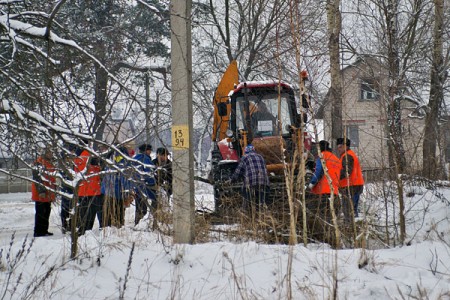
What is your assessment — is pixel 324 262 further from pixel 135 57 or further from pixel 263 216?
pixel 135 57

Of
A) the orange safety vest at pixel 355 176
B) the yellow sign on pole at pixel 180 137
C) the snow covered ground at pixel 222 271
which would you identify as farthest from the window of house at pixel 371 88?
the yellow sign on pole at pixel 180 137

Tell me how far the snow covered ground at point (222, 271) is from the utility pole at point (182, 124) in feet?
1.12

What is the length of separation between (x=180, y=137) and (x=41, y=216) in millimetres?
4452

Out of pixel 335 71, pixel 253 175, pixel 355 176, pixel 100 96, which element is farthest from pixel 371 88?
pixel 100 96

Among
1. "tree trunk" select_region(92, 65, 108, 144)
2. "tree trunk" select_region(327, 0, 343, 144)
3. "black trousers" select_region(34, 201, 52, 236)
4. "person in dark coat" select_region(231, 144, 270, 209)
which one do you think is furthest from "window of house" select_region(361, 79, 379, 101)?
"black trousers" select_region(34, 201, 52, 236)

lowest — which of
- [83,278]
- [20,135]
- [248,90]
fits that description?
[83,278]

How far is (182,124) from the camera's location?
681 centimetres

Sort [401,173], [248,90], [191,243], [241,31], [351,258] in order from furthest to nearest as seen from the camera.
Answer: [241,31] < [248,90] < [401,173] < [191,243] < [351,258]

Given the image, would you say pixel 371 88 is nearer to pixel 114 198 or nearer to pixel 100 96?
pixel 114 198

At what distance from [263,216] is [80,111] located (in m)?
2.65

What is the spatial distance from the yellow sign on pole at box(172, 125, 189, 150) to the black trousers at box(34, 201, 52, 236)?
170 inches

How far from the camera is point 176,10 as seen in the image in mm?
6754

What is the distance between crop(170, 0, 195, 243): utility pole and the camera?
6.69m

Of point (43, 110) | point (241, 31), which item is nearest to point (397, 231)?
point (43, 110)
